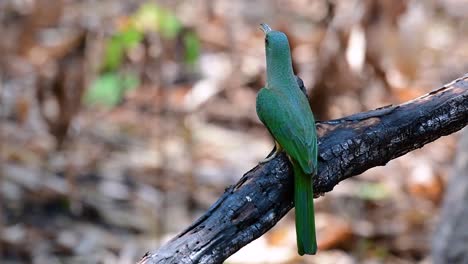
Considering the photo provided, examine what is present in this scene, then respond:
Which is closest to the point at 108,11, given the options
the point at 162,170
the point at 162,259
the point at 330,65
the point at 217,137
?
the point at 217,137

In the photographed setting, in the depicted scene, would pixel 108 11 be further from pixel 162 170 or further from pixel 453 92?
pixel 453 92

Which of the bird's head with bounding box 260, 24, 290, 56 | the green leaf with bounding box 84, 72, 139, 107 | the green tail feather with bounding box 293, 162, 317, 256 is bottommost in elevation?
the green tail feather with bounding box 293, 162, 317, 256

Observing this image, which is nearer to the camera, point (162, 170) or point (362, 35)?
point (362, 35)

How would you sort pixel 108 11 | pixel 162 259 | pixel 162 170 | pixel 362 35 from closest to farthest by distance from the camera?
pixel 162 259 < pixel 362 35 < pixel 162 170 < pixel 108 11

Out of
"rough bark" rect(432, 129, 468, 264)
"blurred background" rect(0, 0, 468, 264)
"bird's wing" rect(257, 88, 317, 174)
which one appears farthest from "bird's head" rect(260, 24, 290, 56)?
"rough bark" rect(432, 129, 468, 264)

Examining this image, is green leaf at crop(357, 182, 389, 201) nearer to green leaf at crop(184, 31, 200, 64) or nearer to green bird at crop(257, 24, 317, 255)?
green leaf at crop(184, 31, 200, 64)

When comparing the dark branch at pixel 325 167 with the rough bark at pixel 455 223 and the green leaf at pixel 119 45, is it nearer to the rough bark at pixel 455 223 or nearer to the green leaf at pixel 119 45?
the rough bark at pixel 455 223

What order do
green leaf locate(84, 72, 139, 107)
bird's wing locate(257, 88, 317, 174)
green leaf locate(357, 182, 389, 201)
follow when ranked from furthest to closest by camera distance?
green leaf locate(84, 72, 139, 107) → green leaf locate(357, 182, 389, 201) → bird's wing locate(257, 88, 317, 174)

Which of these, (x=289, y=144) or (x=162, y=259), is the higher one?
(x=289, y=144)
